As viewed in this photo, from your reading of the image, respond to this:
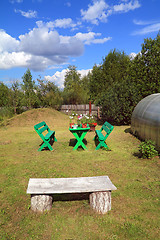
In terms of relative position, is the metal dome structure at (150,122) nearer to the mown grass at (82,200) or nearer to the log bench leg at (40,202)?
the mown grass at (82,200)

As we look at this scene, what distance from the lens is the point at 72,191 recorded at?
2986 millimetres

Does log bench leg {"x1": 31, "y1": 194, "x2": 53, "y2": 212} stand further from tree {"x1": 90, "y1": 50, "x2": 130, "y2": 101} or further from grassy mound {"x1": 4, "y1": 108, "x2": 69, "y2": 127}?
tree {"x1": 90, "y1": 50, "x2": 130, "y2": 101}

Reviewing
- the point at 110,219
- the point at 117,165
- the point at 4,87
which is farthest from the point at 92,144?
the point at 4,87

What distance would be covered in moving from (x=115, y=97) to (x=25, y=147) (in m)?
8.52

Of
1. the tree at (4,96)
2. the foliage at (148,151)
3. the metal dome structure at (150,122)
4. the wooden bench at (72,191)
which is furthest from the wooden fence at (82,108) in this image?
the wooden bench at (72,191)

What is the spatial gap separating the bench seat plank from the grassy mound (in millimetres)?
12671

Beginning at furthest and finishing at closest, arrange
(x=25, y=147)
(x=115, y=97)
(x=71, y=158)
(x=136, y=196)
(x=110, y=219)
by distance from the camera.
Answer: (x=115, y=97)
(x=25, y=147)
(x=71, y=158)
(x=136, y=196)
(x=110, y=219)

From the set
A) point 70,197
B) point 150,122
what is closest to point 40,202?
point 70,197

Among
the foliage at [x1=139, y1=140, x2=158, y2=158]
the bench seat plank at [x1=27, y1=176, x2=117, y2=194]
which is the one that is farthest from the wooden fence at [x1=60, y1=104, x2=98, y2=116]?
the bench seat plank at [x1=27, y1=176, x2=117, y2=194]

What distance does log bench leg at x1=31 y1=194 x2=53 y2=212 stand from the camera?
10.2 feet

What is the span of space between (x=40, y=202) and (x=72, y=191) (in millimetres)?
662

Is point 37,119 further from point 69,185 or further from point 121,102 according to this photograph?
point 69,185

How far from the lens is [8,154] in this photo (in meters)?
7.07

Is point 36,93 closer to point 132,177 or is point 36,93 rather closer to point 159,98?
point 159,98
